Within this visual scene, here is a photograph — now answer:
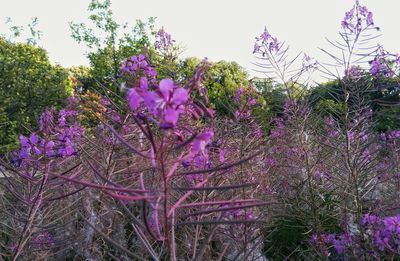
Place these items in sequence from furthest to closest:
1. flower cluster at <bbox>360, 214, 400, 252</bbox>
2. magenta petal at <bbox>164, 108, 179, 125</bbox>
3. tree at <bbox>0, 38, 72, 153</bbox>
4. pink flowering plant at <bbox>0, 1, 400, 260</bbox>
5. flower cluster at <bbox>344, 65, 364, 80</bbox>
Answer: tree at <bbox>0, 38, 72, 153</bbox> < flower cluster at <bbox>344, 65, 364, 80</bbox> < flower cluster at <bbox>360, 214, 400, 252</bbox> < pink flowering plant at <bbox>0, 1, 400, 260</bbox> < magenta petal at <bbox>164, 108, 179, 125</bbox>

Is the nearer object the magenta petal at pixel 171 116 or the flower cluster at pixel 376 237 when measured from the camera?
the magenta petal at pixel 171 116

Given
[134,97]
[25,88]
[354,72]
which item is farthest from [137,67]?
[25,88]

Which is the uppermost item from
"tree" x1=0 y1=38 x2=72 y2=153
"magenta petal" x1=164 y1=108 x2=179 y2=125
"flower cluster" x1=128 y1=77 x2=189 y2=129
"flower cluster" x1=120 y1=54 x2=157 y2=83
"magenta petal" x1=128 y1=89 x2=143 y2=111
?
"tree" x1=0 y1=38 x2=72 y2=153

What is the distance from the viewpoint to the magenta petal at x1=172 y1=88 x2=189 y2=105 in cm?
94

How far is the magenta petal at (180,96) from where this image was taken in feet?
3.08

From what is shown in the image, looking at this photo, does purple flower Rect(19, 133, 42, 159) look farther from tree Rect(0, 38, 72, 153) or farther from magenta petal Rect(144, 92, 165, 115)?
tree Rect(0, 38, 72, 153)

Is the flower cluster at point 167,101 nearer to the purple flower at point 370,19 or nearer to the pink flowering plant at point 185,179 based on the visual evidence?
Answer: the pink flowering plant at point 185,179

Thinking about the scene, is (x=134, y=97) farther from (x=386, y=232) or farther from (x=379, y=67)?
(x=379, y=67)

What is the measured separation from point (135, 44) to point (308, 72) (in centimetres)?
1496

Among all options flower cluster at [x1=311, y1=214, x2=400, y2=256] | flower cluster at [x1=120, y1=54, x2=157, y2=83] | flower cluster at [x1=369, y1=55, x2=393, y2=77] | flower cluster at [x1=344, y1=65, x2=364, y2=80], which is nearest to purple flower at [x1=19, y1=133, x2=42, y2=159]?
flower cluster at [x1=120, y1=54, x2=157, y2=83]

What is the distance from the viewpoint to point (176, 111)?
36.6 inches

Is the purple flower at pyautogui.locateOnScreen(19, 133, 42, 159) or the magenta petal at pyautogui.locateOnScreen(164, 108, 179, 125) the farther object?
the purple flower at pyautogui.locateOnScreen(19, 133, 42, 159)

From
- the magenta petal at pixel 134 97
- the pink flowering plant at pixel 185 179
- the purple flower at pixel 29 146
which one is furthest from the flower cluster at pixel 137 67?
the magenta petal at pixel 134 97

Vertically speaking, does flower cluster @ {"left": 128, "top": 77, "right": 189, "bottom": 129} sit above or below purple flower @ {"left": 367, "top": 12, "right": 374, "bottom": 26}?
below
